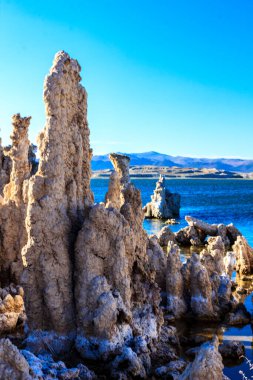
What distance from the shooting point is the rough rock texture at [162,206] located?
5900 centimetres

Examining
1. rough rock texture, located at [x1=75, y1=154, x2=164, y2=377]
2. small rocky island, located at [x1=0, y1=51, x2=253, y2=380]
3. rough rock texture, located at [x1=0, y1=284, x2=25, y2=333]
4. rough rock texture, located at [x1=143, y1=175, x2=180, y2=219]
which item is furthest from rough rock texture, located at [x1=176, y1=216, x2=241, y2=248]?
rough rock texture, located at [x1=0, y1=284, x2=25, y2=333]

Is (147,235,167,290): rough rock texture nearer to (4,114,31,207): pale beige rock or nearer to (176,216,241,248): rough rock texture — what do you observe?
(4,114,31,207): pale beige rock

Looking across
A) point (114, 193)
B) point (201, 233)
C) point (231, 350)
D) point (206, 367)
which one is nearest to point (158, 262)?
point (114, 193)

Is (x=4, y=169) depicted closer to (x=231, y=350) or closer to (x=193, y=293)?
(x=193, y=293)

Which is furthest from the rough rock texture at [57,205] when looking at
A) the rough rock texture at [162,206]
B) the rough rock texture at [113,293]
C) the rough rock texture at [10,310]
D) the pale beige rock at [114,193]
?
the rough rock texture at [162,206]

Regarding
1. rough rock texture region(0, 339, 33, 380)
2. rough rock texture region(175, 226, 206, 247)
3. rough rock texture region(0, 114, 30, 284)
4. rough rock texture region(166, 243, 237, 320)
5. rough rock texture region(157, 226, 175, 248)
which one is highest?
rough rock texture region(0, 114, 30, 284)

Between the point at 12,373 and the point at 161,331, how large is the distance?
5.53 meters

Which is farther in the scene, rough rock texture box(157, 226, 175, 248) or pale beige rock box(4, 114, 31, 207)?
rough rock texture box(157, 226, 175, 248)

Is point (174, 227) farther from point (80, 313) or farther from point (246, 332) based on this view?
point (80, 313)

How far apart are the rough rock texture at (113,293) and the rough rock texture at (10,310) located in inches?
55.4

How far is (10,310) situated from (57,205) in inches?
108

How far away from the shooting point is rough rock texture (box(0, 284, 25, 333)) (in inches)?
405

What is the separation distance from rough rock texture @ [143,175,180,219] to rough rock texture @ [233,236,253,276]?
33395 millimetres

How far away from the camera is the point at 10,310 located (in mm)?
10430
